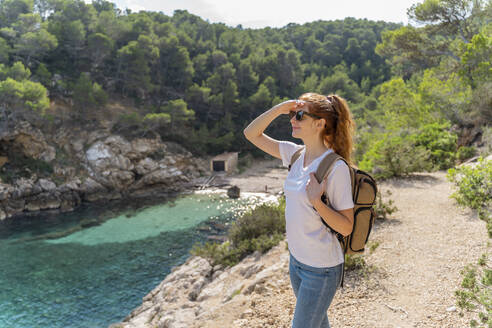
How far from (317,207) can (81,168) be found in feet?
82.1

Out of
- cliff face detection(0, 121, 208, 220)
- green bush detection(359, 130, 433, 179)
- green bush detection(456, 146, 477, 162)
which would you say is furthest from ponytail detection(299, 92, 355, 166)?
cliff face detection(0, 121, 208, 220)

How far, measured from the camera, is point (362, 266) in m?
4.59

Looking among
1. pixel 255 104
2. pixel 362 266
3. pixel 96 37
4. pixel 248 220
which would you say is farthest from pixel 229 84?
pixel 362 266

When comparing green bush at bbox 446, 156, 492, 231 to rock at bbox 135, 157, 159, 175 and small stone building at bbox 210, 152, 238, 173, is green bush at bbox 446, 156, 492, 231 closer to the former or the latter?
rock at bbox 135, 157, 159, 175

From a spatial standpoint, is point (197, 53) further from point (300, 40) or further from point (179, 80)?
point (300, 40)

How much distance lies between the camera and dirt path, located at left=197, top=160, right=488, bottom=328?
3576 mm

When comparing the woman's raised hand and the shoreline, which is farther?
the shoreline

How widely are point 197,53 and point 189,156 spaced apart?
14.2m

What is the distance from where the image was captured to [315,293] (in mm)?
1753

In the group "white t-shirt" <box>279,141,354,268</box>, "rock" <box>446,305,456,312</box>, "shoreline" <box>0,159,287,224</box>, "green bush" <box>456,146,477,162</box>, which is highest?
"white t-shirt" <box>279,141,354,268</box>

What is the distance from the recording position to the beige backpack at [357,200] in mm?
1740

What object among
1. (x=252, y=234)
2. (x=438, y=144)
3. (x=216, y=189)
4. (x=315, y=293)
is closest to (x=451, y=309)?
(x=315, y=293)

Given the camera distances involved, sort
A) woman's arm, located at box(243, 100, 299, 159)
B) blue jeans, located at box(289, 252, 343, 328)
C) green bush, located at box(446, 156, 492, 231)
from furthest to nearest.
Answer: green bush, located at box(446, 156, 492, 231) < woman's arm, located at box(243, 100, 299, 159) < blue jeans, located at box(289, 252, 343, 328)

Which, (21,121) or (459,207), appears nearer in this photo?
(459,207)
